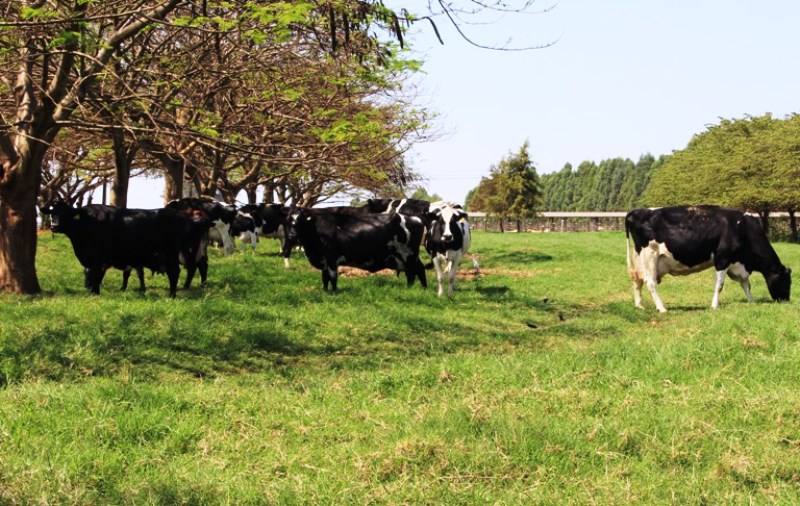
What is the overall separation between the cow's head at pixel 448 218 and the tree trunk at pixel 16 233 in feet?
27.4

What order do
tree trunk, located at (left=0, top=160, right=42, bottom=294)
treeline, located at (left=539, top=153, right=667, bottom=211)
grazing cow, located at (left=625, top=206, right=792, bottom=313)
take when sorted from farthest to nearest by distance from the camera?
treeline, located at (left=539, top=153, right=667, bottom=211) < grazing cow, located at (left=625, top=206, right=792, bottom=313) < tree trunk, located at (left=0, top=160, right=42, bottom=294)

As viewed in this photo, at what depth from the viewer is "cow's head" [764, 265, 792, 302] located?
14859 millimetres

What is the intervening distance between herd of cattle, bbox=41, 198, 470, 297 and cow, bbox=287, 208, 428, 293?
0.07ft

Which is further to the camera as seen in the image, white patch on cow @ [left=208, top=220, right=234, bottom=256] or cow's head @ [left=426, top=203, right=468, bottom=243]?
white patch on cow @ [left=208, top=220, right=234, bottom=256]

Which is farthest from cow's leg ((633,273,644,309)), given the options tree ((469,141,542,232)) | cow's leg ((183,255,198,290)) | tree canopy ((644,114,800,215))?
tree ((469,141,542,232))

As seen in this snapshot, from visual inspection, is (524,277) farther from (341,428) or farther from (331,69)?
(341,428)

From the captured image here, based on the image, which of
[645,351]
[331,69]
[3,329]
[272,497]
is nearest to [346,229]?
[331,69]

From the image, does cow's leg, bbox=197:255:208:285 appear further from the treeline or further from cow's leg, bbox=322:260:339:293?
the treeline

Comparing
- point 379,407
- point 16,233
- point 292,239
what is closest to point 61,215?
point 16,233

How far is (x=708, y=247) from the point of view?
1477cm

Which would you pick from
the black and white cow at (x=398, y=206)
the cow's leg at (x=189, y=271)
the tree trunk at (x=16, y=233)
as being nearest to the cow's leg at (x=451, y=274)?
the cow's leg at (x=189, y=271)

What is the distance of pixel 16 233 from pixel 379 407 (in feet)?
32.4

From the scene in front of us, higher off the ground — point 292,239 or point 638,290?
point 292,239

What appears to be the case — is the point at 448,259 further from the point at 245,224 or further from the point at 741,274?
the point at 245,224
